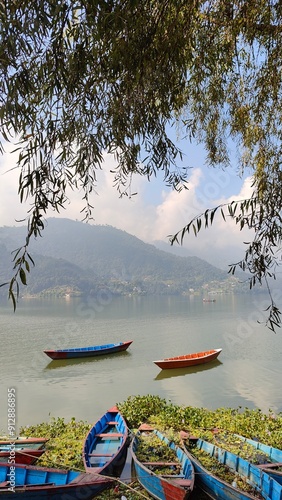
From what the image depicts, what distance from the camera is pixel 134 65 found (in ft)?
6.61

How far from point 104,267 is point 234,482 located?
113 metres

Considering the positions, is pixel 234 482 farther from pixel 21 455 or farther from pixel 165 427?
pixel 21 455

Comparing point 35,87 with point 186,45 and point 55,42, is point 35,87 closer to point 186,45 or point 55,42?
point 55,42

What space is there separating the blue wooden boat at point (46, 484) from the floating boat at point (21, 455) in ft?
1.95

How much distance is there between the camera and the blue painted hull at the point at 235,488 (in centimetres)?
367

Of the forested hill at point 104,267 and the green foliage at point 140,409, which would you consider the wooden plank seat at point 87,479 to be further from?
the forested hill at point 104,267

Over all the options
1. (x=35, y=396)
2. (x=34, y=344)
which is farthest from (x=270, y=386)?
(x=34, y=344)

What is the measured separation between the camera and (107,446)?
5551 mm

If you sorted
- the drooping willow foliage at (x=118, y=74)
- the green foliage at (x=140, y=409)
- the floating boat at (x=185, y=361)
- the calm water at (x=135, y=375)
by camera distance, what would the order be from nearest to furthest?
the drooping willow foliage at (x=118, y=74) < the green foliage at (x=140, y=409) < the calm water at (x=135, y=375) < the floating boat at (x=185, y=361)

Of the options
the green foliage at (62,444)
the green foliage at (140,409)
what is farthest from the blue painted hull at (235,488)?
the green foliage at (140,409)

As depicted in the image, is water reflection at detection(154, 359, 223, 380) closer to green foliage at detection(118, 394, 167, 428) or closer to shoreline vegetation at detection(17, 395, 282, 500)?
green foliage at detection(118, 394, 167, 428)

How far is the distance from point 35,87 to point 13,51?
265 mm

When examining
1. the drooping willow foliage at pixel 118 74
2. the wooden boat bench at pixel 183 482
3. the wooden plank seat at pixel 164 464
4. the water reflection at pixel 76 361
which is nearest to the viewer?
the drooping willow foliage at pixel 118 74

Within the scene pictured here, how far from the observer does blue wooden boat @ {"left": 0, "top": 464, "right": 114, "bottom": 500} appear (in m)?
3.69
